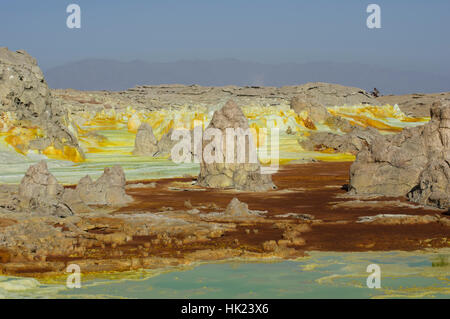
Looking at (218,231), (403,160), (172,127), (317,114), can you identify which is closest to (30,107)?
(172,127)

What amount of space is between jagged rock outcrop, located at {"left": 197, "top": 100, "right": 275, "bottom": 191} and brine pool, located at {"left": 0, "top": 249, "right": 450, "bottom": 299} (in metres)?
14.8

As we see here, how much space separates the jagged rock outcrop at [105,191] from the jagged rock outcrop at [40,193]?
6.68ft

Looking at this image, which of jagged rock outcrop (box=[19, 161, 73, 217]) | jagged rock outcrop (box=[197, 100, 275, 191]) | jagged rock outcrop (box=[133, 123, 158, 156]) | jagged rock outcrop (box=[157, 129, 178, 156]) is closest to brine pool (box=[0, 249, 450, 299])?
jagged rock outcrop (box=[19, 161, 73, 217])

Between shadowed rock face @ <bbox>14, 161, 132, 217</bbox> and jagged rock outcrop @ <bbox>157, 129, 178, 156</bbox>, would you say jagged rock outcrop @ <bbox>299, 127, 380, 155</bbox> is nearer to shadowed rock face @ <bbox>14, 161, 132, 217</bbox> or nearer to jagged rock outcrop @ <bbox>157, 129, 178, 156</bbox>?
jagged rock outcrop @ <bbox>157, 129, 178, 156</bbox>

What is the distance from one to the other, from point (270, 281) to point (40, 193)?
11054 millimetres

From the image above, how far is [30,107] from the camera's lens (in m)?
49.6

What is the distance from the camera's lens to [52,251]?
46.6 ft

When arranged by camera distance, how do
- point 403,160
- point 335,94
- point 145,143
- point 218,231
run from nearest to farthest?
1. point 218,231
2. point 403,160
3. point 145,143
4. point 335,94

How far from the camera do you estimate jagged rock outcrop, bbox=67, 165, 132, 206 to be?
23.0 m

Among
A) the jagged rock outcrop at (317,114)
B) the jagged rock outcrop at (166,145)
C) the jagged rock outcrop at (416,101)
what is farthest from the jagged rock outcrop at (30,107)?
the jagged rock outcrop at (416,101)

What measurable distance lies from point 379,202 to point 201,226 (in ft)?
25.6

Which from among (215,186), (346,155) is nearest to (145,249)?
(215,186)

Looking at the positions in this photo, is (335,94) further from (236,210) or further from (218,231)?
(218,231)

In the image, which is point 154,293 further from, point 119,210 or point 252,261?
point 119,210
